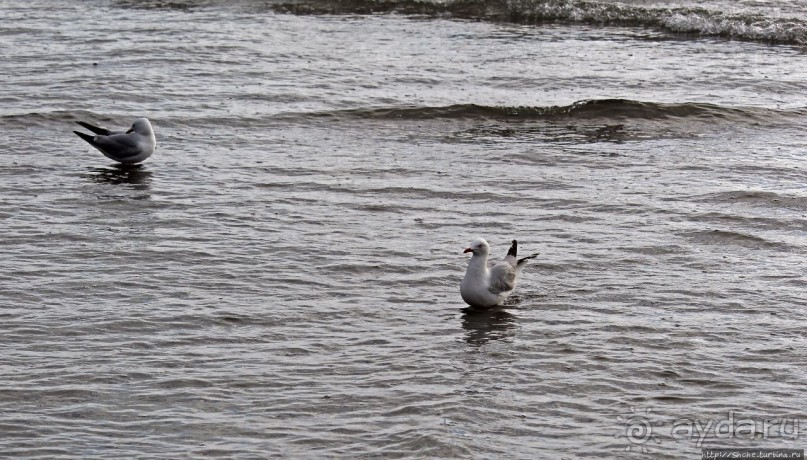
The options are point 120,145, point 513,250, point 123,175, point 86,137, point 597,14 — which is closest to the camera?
point 513,250

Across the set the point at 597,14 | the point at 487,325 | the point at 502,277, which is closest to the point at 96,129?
the point at 502,277

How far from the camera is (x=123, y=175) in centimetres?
1200

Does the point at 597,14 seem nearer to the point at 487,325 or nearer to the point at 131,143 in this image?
the point at 131,143

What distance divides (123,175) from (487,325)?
200 inches

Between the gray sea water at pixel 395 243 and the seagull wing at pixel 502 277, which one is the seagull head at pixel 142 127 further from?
the seagull wing at pixel 502 277

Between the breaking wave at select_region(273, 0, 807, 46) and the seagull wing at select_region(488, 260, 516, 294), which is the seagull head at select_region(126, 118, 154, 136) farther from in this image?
the breaking wave at select_region(273, 0, 807, 46)

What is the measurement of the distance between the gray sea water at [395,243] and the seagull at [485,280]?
151mm

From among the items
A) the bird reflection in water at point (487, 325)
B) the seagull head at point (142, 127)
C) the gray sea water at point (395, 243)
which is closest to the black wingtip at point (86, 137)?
the gray sea water at point (395, 243)

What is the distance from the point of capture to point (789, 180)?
37.9 feet

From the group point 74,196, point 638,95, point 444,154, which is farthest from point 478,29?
point 74,196

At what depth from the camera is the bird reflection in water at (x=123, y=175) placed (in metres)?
11.7

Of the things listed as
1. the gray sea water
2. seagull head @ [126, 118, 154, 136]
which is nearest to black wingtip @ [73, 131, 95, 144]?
the gray sea water

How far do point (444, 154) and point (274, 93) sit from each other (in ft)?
9.67

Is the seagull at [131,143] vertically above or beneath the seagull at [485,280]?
above
